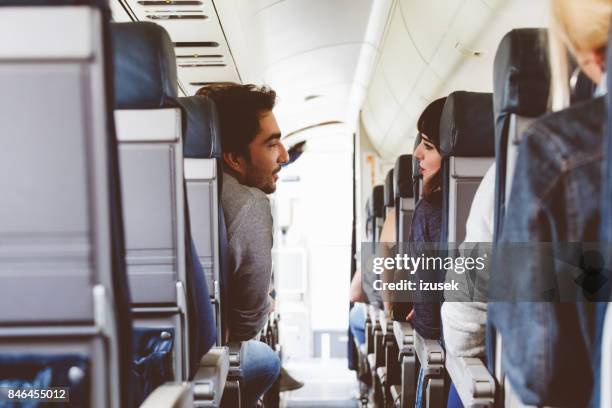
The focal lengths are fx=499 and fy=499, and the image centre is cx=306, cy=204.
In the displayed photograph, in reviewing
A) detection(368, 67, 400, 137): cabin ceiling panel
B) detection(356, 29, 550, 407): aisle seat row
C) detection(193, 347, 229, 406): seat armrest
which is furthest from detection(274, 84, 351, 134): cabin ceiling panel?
detection(193, 347, 229, 406): seat armrest

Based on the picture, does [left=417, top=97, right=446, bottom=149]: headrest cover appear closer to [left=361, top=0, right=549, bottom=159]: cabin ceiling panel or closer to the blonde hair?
[left=361, top=0, right=549, bottom=159]: cabin ceiling panel

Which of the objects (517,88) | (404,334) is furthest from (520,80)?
(404,334)

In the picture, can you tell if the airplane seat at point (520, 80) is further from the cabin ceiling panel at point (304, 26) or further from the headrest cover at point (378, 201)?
the headrest cover at point (378, 201)

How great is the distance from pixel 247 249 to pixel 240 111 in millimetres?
749

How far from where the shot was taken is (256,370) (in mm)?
2715

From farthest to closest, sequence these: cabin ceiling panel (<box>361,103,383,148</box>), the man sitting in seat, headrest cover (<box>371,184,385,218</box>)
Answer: cabin ceiling panel (<box>361,103,383,148</box>), headrest cover (<box>371,184,385,218</box>), the man sitting in seat

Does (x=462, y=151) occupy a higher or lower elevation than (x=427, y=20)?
lower

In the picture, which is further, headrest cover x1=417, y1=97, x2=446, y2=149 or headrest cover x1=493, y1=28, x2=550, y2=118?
headrest cover x1=417, y1=97, x2=446, y2=149

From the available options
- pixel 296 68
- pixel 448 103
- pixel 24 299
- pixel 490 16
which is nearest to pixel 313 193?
pixel 296 68

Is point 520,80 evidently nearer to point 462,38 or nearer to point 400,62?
point 462,38

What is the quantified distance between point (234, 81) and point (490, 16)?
2833 millimetres

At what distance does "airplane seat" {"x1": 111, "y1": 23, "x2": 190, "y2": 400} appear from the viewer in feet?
4.46

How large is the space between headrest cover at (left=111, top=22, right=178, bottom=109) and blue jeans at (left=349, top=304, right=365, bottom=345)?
4754 mm

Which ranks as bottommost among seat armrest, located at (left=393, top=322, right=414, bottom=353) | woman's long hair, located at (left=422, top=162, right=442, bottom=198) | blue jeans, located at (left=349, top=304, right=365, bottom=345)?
blue jeans, located at (left=349, top=304, right=365, bottom=345)
